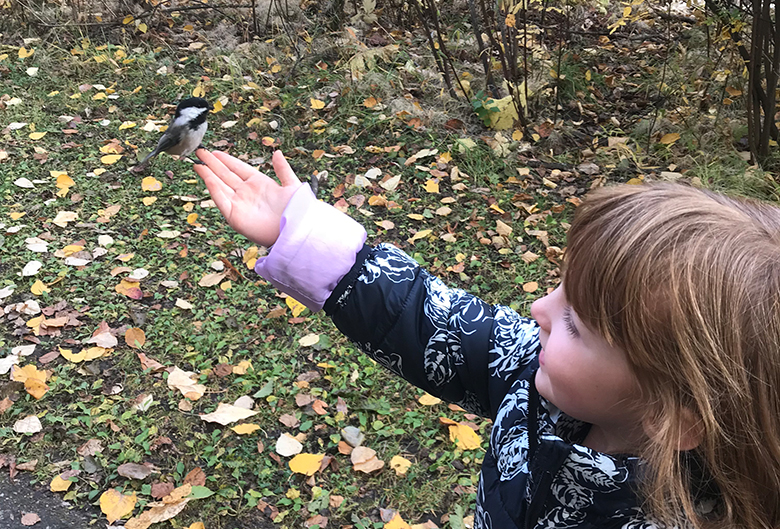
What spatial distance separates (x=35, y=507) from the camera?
193 cm

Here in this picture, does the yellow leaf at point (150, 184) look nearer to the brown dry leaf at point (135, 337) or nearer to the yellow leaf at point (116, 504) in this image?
the brown dry leaf at point (135, 337)

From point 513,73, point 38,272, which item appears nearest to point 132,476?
point 38,272

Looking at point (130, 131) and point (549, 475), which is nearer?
point (549, 475)

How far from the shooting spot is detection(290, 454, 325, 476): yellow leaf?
6.93 feet

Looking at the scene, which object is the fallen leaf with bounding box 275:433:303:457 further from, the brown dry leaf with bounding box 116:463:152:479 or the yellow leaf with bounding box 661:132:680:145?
the yellow leaf with bounding box 661:132:680:145

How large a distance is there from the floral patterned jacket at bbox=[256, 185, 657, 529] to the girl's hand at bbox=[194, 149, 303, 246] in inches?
2.3

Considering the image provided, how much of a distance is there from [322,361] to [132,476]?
0.84 m

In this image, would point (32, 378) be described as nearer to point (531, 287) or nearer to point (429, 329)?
point (429, 329)

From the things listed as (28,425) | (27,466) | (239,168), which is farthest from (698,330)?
(28,425)

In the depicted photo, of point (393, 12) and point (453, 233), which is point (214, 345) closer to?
point (453, 233)

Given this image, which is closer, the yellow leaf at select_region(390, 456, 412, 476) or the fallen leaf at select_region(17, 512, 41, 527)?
the fallen leaf at select_region(17, 512, 41, 527)

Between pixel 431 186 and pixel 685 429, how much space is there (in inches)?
114

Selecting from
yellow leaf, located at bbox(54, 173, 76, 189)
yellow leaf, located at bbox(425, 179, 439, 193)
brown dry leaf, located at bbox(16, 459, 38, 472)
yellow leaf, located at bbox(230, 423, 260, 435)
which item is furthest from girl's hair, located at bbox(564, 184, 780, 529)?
yellow leaf, located at bbox(54, 173, 76, 189)

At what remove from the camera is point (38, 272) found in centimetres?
288
